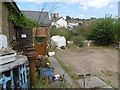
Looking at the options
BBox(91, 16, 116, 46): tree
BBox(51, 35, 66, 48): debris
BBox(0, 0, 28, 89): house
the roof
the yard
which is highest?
the roof

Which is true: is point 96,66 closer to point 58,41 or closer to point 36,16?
point 58,41

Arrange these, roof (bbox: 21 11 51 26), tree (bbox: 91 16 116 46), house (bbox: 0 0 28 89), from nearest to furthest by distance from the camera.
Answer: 1. house (bbox: 0 0 28 89)
2. roof (bbox: 21 11 51 26)
3. tree (bbox: 91 16 116 46)

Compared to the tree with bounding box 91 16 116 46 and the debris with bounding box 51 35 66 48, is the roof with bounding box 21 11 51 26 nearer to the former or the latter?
the debris with bounding box 51 35 66 48

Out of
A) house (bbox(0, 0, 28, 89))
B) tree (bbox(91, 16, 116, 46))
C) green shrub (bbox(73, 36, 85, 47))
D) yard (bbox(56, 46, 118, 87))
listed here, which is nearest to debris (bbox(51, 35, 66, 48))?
green shrub (bbox(73, 36, 85, 47))

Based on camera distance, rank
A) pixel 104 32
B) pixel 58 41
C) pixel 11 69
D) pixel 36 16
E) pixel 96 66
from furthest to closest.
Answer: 1. pixel 36 16
2. pixel 104 32
3. pixel 58 41
4. pixel 96 66
5. pixel 11 69

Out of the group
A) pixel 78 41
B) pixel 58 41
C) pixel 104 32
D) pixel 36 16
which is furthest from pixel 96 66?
pixel 36 16

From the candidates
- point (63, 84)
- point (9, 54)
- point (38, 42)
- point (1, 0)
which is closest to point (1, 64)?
point (9, 54)

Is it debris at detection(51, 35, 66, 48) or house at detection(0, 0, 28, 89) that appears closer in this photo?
house at detection(0, 0, 28, 89)

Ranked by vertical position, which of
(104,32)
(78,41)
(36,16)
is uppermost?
(36,16)

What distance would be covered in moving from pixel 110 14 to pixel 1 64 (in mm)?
15125

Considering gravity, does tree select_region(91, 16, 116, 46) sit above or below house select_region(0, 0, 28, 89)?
above

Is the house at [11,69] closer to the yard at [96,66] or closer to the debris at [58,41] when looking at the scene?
the yard at [96,66]

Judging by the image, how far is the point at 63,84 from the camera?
9.48 ft

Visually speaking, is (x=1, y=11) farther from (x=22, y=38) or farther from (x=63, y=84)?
(x=63, y=84)
